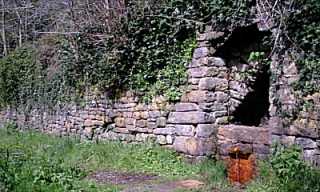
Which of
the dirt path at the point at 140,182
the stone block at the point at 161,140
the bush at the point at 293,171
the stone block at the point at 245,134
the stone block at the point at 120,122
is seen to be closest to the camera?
the bush at the point at 293,171

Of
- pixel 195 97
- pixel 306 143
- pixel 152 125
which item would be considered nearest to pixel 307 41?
pixel 306 143

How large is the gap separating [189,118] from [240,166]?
1.34 m

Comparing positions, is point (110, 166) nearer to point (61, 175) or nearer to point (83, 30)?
point (61, 175)

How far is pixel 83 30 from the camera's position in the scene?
10.2 m

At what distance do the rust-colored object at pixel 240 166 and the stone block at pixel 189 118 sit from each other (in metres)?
0.78

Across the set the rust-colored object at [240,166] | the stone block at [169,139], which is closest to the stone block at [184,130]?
the stone block at [169,139]

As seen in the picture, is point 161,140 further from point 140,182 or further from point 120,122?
point 140,182

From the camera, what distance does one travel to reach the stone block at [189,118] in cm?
742

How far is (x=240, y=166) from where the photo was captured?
6.61 meters

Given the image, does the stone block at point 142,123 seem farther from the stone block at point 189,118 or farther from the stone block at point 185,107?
the stone block at point 185,107

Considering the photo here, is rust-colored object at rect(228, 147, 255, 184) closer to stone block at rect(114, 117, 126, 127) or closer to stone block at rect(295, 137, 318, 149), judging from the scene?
stone block at rect(295, 137, 318, 149)

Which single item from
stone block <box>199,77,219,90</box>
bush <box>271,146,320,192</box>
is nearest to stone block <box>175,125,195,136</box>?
stone block <box>199,77,219,90</box>

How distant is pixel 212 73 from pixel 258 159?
167 centimetres

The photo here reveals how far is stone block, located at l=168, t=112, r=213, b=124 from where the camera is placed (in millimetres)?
7418
